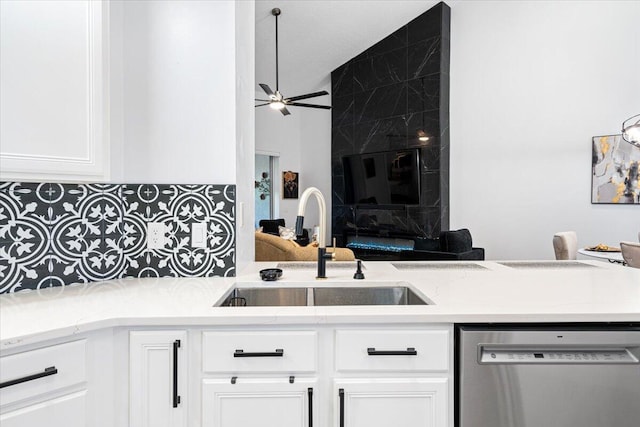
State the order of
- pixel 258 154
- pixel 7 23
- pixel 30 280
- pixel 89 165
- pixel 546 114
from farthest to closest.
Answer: pixel 258 154
pixel 546 114
pixel 30 280
pixel 89 165
pixel 7 23

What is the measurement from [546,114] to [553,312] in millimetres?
4843

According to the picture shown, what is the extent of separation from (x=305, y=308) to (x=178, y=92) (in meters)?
1.08

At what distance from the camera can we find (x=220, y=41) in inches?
66.1

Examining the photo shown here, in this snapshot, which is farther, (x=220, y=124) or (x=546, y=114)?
(x=546, y=114)

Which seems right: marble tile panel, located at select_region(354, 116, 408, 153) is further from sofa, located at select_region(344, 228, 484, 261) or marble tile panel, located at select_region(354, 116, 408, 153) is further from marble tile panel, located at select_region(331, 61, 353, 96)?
sofa, located at select_region(344, 228, 484, 261)

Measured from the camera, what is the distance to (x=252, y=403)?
3.80 feet

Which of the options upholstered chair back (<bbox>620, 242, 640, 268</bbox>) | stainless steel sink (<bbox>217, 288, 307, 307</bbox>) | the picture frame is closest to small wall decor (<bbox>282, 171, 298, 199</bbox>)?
the picture frame

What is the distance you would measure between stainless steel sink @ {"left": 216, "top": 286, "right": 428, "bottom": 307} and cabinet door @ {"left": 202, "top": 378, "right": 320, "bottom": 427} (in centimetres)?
49

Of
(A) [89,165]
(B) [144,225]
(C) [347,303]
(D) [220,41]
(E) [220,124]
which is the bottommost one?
(C) [347,303]

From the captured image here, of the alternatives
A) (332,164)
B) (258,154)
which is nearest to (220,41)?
(332,164)

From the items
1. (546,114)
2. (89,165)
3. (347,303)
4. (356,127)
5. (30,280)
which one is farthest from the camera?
(356,127)

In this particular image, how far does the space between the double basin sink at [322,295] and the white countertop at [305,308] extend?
0.09 feet

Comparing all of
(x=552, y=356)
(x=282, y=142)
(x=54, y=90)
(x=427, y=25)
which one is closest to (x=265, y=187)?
(x=282, y=142)

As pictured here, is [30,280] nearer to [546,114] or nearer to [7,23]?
[7,23]
